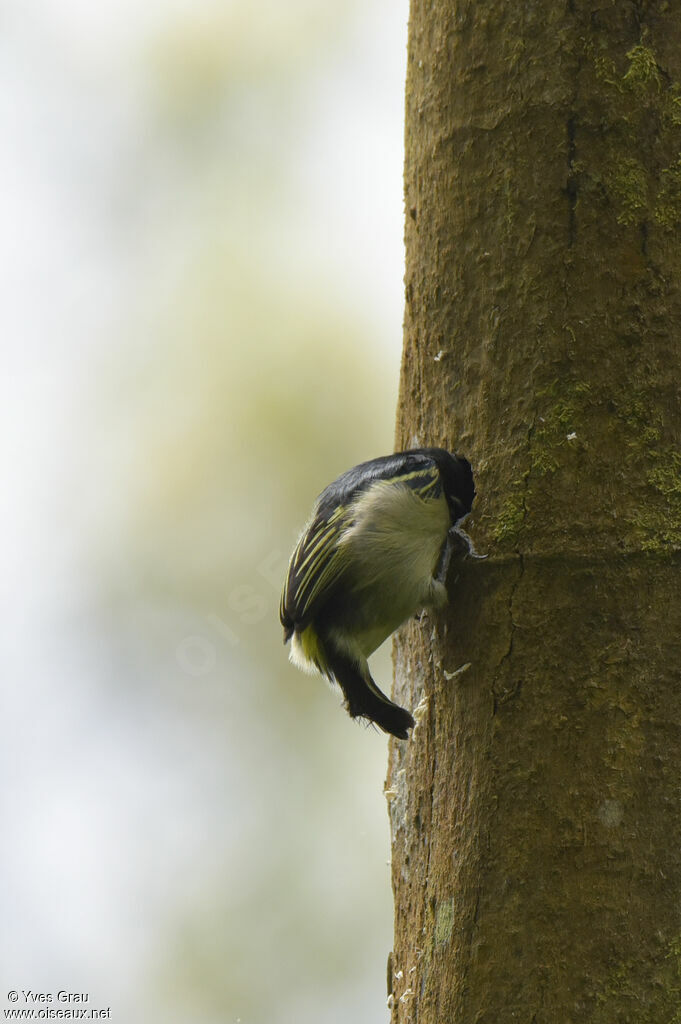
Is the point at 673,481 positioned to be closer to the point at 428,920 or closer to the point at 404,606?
the point at 404,606

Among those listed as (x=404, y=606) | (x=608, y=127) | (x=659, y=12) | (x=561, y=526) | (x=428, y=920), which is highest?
(x=659, y=12)

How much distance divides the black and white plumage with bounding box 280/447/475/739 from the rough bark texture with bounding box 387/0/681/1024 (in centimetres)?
9

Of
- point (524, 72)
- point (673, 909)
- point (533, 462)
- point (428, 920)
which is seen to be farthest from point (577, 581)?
point (524, 72)

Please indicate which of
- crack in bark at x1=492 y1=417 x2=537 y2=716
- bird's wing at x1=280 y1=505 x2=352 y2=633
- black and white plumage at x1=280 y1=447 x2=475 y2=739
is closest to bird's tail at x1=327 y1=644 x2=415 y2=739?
black and white plumage at x1=280 y1=447 x2=475 y2=739

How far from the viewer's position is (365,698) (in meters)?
2.49

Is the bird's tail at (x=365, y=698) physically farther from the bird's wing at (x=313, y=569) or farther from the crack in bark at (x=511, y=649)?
the crack in bark at (x=511, y=649)

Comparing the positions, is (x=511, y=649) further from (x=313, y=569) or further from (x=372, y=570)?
(x=313, y=569)

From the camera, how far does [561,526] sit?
7.22ft

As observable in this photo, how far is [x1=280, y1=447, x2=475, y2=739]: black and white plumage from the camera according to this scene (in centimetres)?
245

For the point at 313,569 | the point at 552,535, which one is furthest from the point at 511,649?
the point at 313,569

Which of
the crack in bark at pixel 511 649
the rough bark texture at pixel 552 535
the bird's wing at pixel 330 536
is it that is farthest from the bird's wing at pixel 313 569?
the crack in bark at pixel 511 649

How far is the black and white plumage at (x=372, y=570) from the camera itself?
2445 mm

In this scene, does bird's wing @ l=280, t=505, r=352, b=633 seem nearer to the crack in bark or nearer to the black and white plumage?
the black and white plumage

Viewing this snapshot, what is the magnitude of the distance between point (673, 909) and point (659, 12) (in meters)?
1.82
